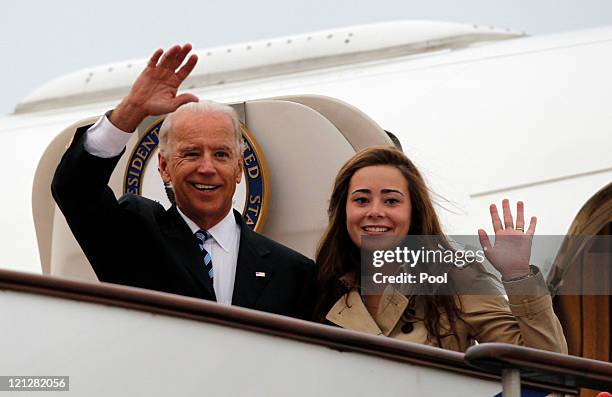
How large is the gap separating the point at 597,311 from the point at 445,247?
1973mm

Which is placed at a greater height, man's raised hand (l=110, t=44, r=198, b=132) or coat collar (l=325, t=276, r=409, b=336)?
man's raised hand (l=110, t=44, r=198, b=132)

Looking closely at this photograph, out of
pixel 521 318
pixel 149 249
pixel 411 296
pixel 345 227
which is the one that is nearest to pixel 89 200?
pixel 149 249

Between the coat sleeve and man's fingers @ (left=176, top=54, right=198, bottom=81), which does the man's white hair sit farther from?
the coat sleeve

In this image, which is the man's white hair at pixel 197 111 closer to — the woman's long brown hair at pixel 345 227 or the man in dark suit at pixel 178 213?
the man in dark suit at pixel 178 213

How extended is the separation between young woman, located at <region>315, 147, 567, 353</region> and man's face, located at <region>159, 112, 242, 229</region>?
14.7 inches

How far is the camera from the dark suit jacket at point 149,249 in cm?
482

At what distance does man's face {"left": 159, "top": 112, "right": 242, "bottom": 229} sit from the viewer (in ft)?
16.1

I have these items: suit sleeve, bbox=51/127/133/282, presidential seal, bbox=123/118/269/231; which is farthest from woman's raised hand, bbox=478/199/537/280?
presidential seal, bbox=123/118/269/231

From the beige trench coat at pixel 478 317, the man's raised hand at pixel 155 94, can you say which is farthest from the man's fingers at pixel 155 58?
the beige trench coat at pixel 478 317

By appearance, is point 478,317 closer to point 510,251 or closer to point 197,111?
point 510,251

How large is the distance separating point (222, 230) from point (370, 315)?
0.61 m

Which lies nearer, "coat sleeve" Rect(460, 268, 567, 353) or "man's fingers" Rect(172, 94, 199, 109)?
"coat sleeve" Rect(460, 268, 567, 353)

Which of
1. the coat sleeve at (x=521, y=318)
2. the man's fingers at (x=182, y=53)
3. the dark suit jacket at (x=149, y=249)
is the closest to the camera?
the coat sleeve at (x=521, y=318)

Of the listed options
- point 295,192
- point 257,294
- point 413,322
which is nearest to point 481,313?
point 413,322
